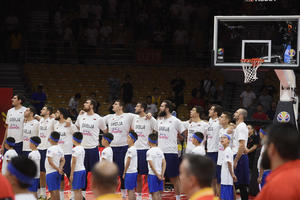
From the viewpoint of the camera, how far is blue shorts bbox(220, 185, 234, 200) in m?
10.8

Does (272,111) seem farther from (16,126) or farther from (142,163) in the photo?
(16,126)

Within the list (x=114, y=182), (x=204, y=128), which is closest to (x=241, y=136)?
(x=204, y=128)

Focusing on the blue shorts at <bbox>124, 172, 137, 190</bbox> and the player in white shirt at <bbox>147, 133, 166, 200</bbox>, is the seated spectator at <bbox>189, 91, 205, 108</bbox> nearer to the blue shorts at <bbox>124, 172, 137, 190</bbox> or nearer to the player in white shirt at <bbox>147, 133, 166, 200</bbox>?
the blue shorts at <bbox>124, 172, 137, 190</bbox>

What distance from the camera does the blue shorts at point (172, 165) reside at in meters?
12.1

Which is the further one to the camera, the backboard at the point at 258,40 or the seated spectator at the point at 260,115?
the seated spectator at the point at 260,115

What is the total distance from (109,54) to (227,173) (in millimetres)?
12883

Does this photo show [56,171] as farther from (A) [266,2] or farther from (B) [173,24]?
(B) [173,24]

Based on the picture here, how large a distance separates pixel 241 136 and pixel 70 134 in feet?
13.2

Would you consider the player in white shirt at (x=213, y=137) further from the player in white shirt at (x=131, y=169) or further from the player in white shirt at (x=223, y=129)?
the player in white shirt at (x=131, y=169)

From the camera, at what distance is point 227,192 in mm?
10938

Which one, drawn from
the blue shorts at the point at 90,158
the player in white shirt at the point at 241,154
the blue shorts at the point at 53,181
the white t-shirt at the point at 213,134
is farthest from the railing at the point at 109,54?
the blue shorts at the point at 53,181

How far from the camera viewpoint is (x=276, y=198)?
4176 millimetres

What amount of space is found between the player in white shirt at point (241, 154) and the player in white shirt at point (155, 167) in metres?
1.57

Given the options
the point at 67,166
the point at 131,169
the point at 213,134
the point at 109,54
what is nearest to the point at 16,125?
the point at 67,166
